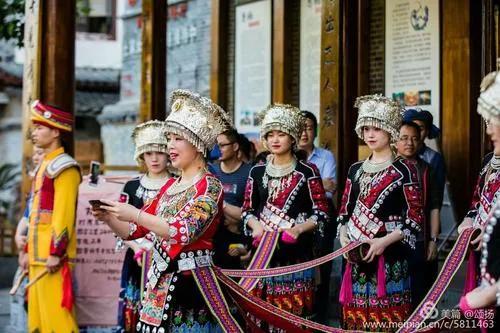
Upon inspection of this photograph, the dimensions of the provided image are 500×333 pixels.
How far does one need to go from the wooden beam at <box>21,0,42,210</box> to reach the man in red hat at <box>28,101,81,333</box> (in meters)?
1.13

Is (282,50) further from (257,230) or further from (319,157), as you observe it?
(257,230)

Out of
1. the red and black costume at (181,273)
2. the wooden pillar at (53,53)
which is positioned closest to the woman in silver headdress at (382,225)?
the red and black costume at (181,273)

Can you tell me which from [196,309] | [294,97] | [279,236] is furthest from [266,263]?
[294,97]

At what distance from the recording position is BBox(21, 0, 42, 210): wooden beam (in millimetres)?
8758

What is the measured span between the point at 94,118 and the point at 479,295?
19863 mm

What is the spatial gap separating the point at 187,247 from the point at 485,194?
80.7 inches

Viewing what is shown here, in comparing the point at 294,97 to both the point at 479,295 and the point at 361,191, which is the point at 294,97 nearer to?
the point at 361,191

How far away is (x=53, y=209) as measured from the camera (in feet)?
25.0

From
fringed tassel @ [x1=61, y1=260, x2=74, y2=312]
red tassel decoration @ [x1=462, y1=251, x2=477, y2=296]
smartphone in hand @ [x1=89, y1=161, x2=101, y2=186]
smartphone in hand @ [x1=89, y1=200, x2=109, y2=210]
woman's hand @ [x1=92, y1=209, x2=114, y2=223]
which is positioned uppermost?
smartphone in hand @ [x1=89, y1=161, x2=101, y2=186]

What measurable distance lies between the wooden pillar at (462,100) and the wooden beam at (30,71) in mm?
4293

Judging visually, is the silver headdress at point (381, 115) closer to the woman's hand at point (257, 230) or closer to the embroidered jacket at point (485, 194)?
the embroidered jacket at point (485, 194)

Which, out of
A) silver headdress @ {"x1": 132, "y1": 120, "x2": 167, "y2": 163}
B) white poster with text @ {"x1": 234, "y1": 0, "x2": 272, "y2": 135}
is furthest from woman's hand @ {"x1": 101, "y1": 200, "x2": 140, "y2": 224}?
white poster with text @ {"x1": 234, "y1": 0, "x2": 272, "y2": 135}

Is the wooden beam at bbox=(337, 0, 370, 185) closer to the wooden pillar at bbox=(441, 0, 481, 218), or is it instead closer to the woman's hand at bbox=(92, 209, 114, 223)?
the wooden pillar at bbox=(441, 0, 481, 218)

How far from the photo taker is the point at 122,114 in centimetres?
1848
